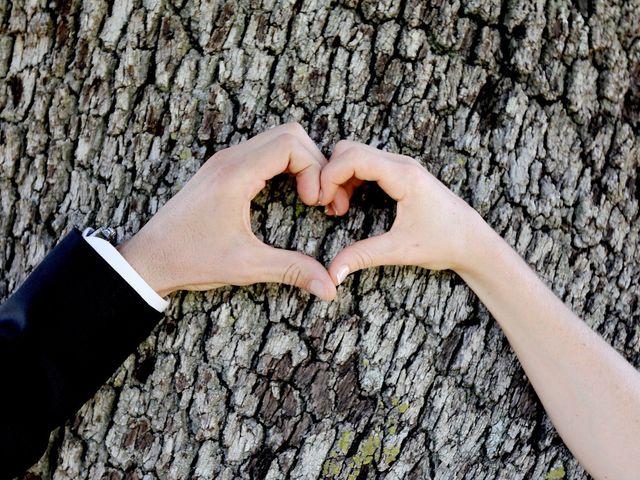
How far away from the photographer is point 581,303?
7.88ft

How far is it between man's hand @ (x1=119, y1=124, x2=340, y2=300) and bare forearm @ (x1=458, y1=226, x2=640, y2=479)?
52 cm

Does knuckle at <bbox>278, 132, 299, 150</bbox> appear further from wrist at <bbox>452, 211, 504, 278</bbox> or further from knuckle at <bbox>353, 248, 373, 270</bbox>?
wrist at <bbox>452, 211, 504, 278</bbox>

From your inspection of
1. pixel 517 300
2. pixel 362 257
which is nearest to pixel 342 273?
pixel 362 257

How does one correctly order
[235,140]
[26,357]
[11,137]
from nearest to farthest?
[26,357], [235,140], [11,137]

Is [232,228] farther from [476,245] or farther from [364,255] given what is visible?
[476,245]

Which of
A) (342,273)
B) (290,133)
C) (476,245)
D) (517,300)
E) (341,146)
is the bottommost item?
(517,300)

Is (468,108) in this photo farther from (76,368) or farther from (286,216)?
(76,368)

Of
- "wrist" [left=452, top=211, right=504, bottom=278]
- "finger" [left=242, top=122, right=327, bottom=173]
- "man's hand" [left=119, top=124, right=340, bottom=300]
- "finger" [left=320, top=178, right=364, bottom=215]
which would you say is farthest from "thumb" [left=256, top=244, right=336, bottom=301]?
"wrist" [left=452, top=211, right=504, bottom=278]

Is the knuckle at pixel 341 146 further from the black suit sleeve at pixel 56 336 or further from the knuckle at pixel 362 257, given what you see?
the black suit sleeve at pixel 56 336

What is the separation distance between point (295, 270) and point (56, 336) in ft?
2.36

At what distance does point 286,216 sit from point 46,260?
726 mm

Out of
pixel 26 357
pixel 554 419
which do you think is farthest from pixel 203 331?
pixel 554 419

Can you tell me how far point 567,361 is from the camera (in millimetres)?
2270

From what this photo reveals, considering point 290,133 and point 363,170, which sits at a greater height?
point 290,133
